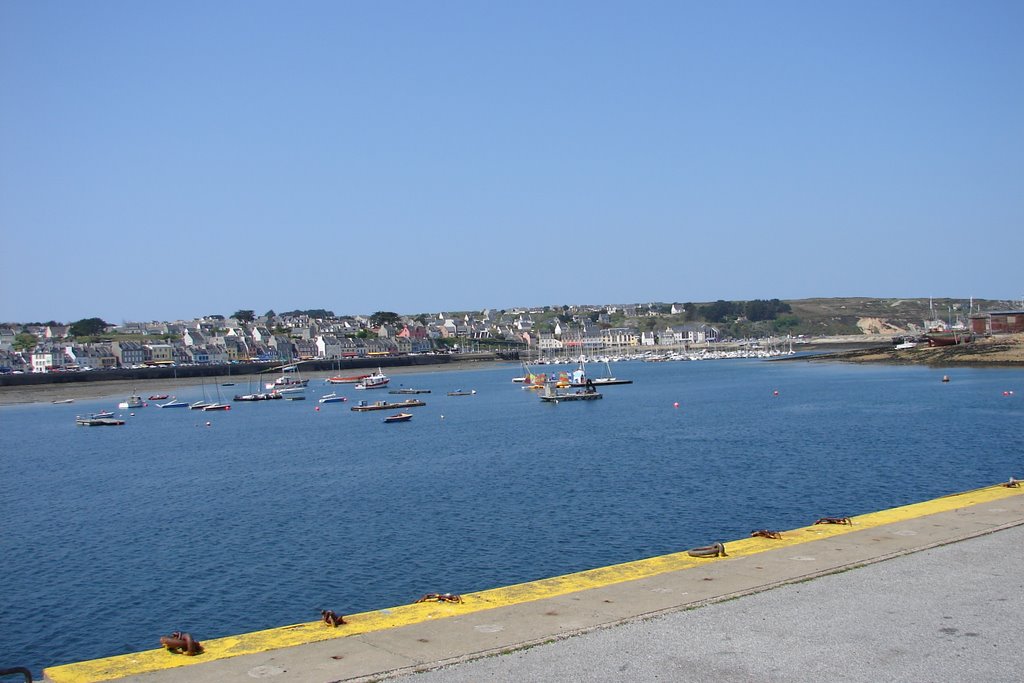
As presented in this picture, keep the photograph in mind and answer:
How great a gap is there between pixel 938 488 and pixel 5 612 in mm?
25080

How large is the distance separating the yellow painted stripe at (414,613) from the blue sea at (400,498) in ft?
19.5

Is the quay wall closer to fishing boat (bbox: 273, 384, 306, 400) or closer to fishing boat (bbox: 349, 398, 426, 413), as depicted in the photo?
fishing boat (bbox: 273, 384, 306, 400)

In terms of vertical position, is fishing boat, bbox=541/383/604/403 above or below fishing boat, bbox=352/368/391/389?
below

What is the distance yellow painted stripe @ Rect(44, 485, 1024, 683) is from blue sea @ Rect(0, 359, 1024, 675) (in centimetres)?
595

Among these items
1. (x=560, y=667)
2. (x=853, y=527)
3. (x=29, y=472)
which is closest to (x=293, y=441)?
(x=29, y=472)

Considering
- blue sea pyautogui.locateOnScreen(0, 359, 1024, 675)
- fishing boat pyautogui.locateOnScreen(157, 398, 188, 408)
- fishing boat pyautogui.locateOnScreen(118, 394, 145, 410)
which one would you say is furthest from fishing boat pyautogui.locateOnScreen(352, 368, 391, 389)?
blue sea pyautogui.locateOnScreen(0, 359, 1024, 675)

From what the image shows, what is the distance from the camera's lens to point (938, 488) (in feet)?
94.1

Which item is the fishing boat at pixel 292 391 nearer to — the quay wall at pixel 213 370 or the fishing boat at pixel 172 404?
the fishing boat at pixel 172 404

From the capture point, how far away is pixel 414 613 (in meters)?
12.0

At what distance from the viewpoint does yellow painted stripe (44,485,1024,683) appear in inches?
401

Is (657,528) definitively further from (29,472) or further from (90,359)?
(90,359)

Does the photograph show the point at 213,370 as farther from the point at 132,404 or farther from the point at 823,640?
the point at 823,640

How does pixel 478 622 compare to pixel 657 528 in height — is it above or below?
above

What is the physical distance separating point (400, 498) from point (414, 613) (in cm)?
2042
